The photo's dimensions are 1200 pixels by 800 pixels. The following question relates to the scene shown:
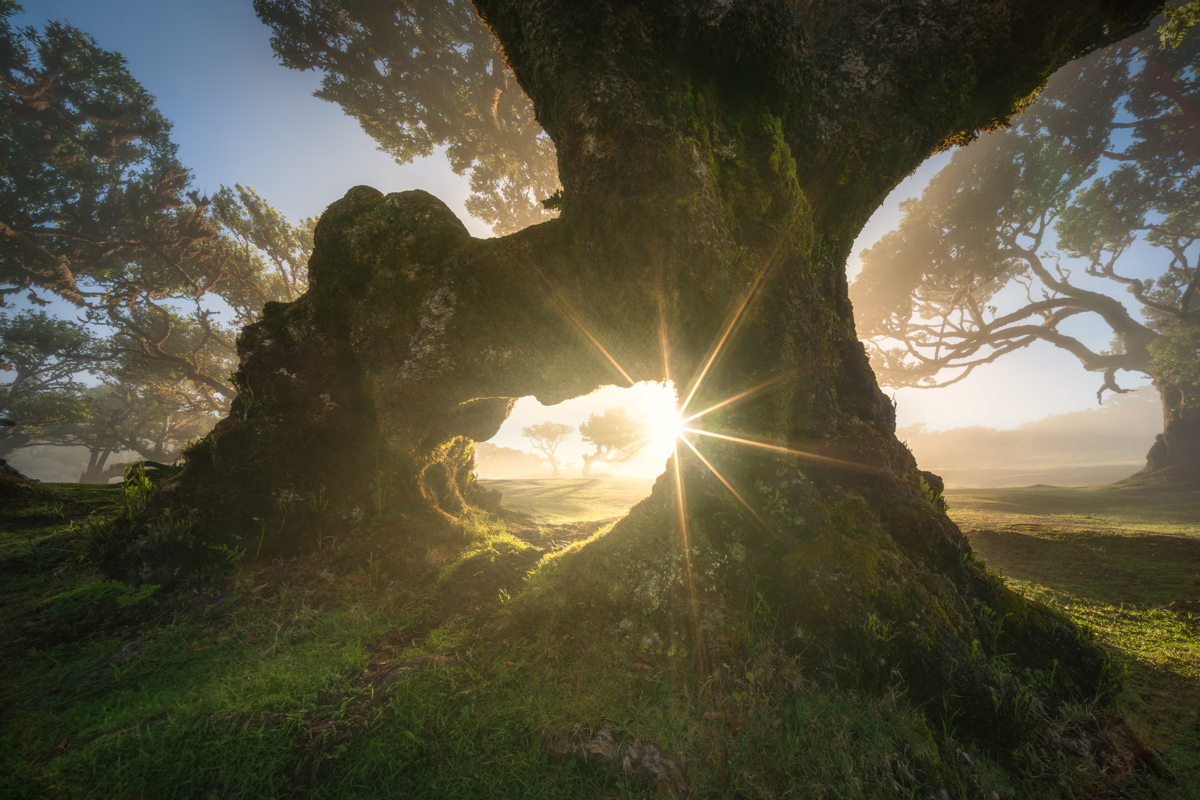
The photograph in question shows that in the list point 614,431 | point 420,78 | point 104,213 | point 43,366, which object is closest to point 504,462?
point 614,431

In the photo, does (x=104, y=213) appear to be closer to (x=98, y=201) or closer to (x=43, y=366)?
(x=98, y=201)

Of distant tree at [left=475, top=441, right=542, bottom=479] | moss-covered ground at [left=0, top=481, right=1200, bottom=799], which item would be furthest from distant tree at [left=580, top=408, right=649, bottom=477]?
distant tree at [left=475, top=441, right=542, bottom=479]

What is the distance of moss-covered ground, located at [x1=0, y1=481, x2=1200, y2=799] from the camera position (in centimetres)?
261

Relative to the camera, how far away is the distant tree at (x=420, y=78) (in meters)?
13.0

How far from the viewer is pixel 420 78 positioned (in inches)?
578

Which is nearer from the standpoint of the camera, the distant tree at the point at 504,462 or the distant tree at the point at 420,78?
the distant tree at the point at 420,78

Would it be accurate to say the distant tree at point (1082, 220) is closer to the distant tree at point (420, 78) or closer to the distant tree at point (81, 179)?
the distant tree at point (420, 78)

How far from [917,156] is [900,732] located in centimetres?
674

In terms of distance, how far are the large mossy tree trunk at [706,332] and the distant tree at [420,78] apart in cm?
1157

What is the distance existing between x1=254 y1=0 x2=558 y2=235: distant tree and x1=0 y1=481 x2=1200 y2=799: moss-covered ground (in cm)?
1556

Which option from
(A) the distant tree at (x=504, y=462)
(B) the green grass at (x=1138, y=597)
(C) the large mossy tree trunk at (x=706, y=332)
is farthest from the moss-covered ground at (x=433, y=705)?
(A) the distant tree at (x=504, y=462)

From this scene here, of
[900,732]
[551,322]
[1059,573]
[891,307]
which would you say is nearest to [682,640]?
[900,732]

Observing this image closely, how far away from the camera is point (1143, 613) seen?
5.21 metres

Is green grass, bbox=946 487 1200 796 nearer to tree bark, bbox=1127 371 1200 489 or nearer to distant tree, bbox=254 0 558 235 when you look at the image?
tree bark, bbox=1127 371 1200 489
